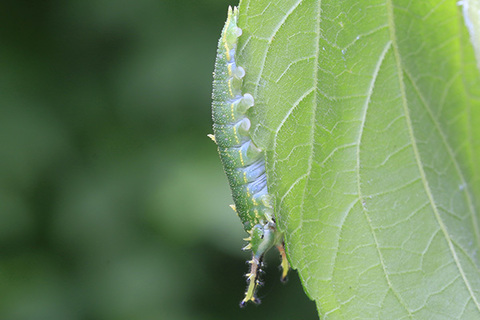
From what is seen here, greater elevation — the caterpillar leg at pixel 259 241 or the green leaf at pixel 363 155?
the green leaf at pixel 363 155

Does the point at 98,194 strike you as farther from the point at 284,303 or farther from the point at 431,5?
the point at 431,5

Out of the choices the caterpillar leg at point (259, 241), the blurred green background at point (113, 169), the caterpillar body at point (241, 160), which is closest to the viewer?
the caterpillar body at point (241, 160)

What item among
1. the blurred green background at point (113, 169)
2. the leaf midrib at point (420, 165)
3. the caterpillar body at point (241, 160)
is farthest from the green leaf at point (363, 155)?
the blurred green background at point (113, 169)

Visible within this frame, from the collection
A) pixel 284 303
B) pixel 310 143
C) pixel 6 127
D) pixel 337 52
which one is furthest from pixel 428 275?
pixel 6 127

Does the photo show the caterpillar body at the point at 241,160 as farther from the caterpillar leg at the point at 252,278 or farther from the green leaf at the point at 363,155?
the green leaf at the point at 363,155

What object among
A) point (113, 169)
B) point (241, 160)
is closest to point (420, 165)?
point (241, 160)

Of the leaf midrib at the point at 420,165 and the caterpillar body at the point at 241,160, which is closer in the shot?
the leaf midrib at the point at 420,165

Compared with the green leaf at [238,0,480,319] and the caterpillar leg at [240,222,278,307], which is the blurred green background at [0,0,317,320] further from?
the green leaf at [238,0,480,319]
